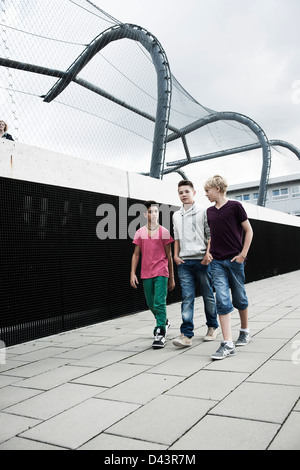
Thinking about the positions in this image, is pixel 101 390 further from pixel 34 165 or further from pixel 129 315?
pixel 129 315

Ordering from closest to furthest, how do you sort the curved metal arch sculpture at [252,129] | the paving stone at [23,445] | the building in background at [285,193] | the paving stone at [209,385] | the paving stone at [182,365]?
the paving stone at [23,445] → the paving stone at [209,385] → the paving stone at [182,365] → the curved metal arch sculpture at [252,129] → the building in background at [285,193]

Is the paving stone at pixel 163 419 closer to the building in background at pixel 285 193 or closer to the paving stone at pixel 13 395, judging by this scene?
the paving stone at pixel 13 395

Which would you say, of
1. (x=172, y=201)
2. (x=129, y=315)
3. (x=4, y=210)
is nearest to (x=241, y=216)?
(x=4, y=210)

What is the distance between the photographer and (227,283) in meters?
3.85

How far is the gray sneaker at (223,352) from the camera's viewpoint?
357 cm

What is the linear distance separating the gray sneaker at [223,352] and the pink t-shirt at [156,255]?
1.08m

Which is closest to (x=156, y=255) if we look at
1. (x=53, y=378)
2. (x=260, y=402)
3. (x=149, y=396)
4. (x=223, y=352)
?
(x=223, y=352)

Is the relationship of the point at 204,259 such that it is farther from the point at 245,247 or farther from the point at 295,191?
the point at 295,191

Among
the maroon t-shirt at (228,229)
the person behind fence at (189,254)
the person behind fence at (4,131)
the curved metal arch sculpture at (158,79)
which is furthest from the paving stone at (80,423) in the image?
the curved metal arch sculpture at (158,79)

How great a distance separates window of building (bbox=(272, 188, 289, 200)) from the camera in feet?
163

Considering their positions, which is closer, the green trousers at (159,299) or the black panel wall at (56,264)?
the green trousers at (159,299)

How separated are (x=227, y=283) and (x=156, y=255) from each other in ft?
3.09

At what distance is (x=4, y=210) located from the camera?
4934mm

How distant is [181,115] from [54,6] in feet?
54.6
